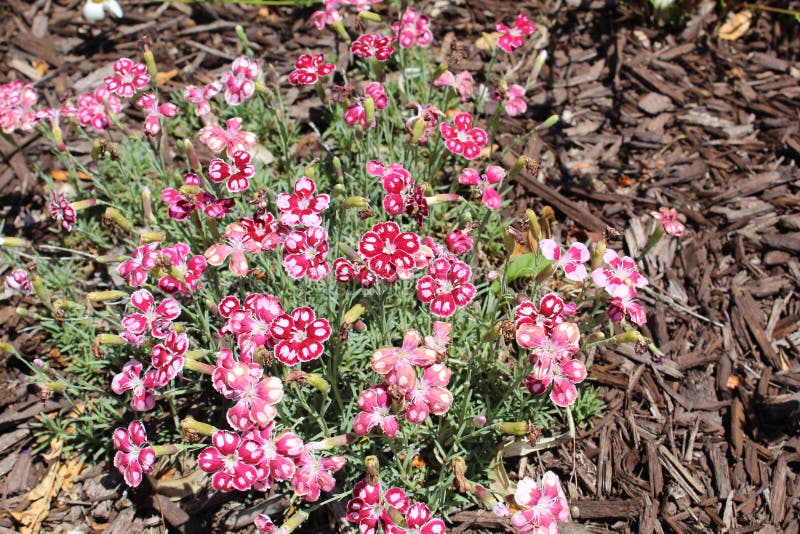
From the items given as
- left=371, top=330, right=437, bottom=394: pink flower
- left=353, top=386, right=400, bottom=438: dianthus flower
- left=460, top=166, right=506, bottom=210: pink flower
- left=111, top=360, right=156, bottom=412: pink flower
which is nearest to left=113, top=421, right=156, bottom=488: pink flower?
left=111, top=360, right=156, bottom=412: pink flower

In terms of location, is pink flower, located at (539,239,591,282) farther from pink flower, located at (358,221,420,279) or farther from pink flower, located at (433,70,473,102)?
Answer: pink flower, located at (433,70,473,102)

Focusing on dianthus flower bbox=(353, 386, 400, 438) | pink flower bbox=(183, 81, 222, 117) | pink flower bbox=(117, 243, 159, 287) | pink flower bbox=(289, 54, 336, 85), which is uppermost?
pink flower bbox=(289, 54, 336, 85)

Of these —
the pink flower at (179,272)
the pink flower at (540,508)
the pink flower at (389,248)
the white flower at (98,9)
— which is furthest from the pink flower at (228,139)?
the white flower at (98,9)

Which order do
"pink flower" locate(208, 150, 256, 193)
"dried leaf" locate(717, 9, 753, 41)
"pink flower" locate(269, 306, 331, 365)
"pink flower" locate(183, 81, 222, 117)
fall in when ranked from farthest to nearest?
1. "dried leaf" locate(717, 9, 753, 41)
2. "pink flower" locate(183, 81, 222, 117)
3. "pink flower" locate(208, 150, 256, 193)
4. "pink flower" locate(269, 306, 331, 365)

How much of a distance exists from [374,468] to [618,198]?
2760mm

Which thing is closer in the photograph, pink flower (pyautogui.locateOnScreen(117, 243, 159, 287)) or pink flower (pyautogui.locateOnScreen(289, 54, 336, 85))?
pink flower (pyautogui.locateOnScreen(117, 243, 159, 287))

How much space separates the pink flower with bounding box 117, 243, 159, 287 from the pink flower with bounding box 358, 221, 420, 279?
991mm

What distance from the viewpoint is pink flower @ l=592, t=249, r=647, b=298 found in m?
2.92

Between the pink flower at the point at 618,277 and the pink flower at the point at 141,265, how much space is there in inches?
77.1

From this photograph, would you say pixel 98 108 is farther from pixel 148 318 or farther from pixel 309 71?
pixel 148 318

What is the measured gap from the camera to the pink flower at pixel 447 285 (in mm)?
2869

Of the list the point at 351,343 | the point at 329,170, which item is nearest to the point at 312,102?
the point at 329,170

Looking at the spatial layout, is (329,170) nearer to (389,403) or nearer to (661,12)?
(389,403)

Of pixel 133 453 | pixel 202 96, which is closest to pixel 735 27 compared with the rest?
pixel 202 96
